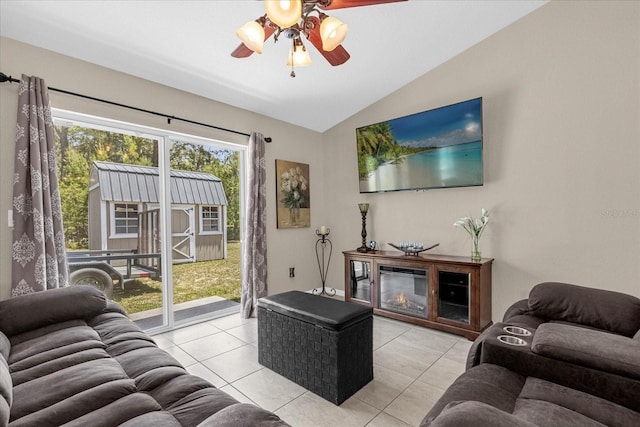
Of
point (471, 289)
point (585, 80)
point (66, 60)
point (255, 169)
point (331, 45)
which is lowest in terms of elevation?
point (471, 289)

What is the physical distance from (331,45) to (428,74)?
225cm

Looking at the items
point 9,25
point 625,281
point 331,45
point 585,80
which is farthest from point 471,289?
point 9,25

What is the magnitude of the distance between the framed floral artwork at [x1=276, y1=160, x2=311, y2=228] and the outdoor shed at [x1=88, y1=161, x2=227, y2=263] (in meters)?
0.76

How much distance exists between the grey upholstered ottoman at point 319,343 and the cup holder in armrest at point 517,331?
34.3 inches

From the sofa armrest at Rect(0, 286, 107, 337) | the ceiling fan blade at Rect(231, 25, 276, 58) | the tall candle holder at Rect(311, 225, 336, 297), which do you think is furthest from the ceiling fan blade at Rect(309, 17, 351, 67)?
the tall candle holder at Rect(311, 225, 336, 297)

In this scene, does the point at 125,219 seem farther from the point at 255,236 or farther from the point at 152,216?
the point at 255,236

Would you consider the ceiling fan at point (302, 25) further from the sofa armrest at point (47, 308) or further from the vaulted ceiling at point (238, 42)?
the sofa armrest at point (47, 308)

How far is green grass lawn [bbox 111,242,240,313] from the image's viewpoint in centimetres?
302

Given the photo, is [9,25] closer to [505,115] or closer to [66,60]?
[66,60]

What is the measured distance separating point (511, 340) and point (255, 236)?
8.97 feet

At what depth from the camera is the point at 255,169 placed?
3.57 meters

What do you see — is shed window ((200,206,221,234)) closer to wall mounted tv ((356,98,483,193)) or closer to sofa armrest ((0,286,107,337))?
sofa armrest ((0,286,107,337))

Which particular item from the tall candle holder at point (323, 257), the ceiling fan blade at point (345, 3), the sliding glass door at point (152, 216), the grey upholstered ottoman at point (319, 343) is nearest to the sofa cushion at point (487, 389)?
the grey upholstered ottoman at point (319, 343)

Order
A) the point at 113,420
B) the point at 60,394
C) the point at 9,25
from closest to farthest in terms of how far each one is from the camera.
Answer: the point at 113,420
the point at 60,394
the point at 9,25
